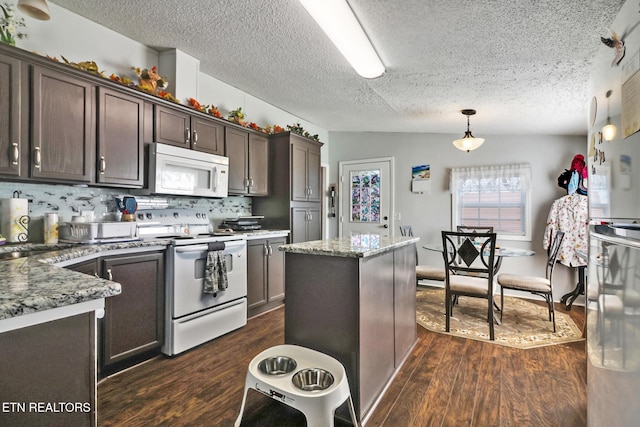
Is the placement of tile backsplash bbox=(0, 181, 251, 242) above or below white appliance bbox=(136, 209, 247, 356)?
above

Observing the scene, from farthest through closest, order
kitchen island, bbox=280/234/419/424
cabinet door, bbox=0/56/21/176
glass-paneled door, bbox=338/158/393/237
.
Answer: glass-paneled door, bbox=338/158/393/237 → cabinet door, bbox=0/56/21/176 → kitchen island, bbox=280/234/419/424

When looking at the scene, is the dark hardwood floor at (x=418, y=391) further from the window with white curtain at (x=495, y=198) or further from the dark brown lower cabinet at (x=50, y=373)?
the window with white curtain at (x=495, y=198)

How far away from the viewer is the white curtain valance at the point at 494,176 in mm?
4207

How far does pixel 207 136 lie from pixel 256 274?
1553 millimetres

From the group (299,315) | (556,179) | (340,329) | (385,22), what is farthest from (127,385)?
(556,179)

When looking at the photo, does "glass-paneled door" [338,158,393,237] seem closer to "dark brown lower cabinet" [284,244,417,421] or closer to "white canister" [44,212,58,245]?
"dark brown lower cabinet" [284,244,417,421]

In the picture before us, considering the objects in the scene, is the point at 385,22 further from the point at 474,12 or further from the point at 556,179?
the point at 556,179

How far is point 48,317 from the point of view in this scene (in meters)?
0.74

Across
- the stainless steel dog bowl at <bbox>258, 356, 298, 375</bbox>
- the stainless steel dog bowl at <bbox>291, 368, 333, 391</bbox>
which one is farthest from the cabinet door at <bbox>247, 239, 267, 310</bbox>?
the stainless steel dog bowl at <bbox>291, 368, 333, 391</bbox>

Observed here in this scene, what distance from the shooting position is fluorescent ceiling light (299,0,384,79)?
74.7 inches

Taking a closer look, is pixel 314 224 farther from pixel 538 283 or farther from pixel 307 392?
pixel 307 392

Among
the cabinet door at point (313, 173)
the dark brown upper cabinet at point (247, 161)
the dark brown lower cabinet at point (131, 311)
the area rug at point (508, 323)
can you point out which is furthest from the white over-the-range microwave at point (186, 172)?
the area rug at point (508, 323)

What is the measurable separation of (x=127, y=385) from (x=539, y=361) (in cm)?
301

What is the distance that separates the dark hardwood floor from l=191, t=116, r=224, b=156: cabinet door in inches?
74.7
